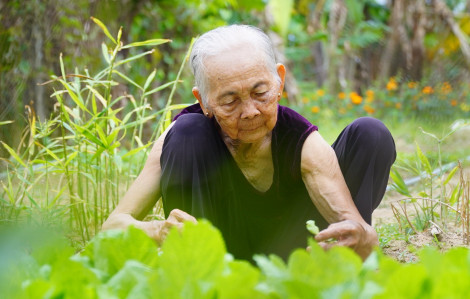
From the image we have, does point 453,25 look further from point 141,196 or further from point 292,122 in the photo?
point 141,196

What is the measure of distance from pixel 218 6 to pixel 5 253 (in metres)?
5.01

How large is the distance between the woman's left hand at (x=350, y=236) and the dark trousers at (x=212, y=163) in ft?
0.58

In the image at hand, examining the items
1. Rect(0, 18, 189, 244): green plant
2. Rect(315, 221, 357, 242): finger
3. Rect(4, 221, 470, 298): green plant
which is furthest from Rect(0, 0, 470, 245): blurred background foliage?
Rect(4, 221, 470, 298): green plant

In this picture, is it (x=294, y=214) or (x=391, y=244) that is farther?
(x=391, y=244)

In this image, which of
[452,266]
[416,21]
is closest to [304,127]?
[452,266]

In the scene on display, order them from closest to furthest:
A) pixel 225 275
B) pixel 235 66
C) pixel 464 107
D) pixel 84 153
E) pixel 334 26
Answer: pixel 225 275 < pixel 235 66 < pixel 84 153 < pixel 464 107 < pixel 334 26

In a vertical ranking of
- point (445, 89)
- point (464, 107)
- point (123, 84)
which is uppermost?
point (123, 84)

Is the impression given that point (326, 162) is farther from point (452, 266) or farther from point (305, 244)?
point (452, 266)

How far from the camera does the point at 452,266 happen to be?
2.69 feet

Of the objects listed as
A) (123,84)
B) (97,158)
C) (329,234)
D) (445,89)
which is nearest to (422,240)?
(329,234)

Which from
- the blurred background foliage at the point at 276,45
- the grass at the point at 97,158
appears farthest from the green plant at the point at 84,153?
the blurred background foliage at the point at 276,45

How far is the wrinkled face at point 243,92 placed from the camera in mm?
1749

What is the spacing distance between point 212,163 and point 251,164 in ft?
0.66

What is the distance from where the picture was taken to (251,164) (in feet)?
6.59
